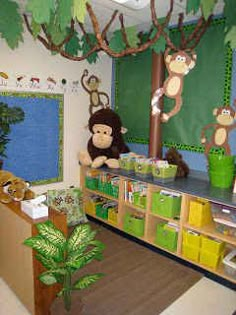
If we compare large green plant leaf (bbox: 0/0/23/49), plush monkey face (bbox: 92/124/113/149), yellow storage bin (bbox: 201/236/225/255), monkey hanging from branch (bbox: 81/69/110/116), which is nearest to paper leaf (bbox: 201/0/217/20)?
large green plant leaf (bbox: 0/0/23/49)

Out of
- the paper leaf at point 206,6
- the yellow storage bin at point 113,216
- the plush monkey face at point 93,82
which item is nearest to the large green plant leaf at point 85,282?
the paper leaf at point 206,6

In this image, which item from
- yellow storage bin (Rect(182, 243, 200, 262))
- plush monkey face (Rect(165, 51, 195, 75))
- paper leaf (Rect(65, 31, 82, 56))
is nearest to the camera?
plush monkey face (Rect(165, 51, 195, 75))

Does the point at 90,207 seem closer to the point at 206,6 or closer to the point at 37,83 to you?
the point at 37,83

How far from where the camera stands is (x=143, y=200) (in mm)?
2926

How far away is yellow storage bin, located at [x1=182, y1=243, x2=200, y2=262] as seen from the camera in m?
2.50

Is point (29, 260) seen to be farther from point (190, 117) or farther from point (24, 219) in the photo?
point (190, 117)

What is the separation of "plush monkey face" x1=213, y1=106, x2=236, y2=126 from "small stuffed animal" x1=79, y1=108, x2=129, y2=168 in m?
1.16

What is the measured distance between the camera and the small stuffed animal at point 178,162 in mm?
2898

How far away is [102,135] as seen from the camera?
10.7 feet

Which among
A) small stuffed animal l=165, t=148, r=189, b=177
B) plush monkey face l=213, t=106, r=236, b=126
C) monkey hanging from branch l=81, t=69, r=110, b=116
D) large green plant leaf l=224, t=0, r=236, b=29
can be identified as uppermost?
large green plant leaf l=224, t=0, r=236, b=29

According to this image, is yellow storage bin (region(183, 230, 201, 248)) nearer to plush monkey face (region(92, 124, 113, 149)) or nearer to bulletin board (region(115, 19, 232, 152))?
bulletin board (region(115, 19, 232, 152))

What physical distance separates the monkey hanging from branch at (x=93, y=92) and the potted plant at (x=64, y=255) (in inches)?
88.2

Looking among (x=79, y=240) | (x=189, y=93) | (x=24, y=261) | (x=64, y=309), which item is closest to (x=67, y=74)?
(x=189, y=93)

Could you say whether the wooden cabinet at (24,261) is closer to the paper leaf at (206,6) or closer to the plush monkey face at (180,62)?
the plush monkey face at (180,62)
